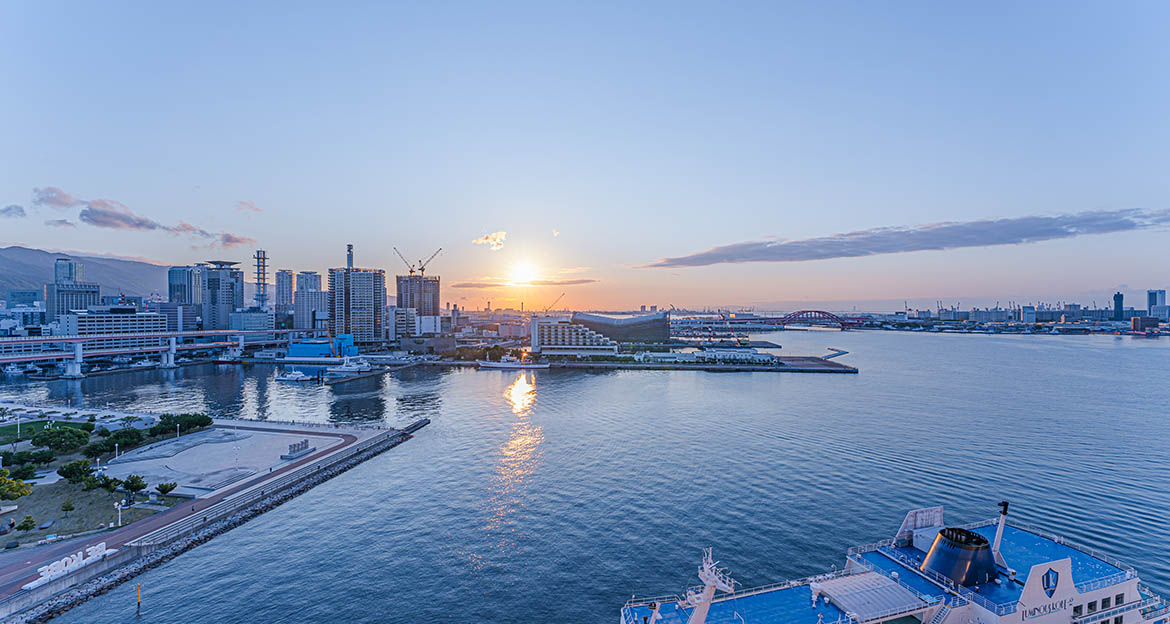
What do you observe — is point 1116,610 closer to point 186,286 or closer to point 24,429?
point 24,429

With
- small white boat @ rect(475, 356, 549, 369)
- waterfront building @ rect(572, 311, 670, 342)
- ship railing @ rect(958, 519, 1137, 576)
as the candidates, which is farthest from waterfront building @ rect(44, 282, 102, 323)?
ship railing @ rect(958, 519, 1137, 576)

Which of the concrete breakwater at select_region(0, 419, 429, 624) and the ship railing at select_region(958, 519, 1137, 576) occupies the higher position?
the ship railing at select_region(958, 519, 1137, 576)

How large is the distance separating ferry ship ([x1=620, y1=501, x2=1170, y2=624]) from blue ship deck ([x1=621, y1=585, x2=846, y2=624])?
2 centimetres

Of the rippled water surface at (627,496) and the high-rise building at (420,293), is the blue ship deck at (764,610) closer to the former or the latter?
the rippled water surface at (627,496)

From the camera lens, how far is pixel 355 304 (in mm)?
112812

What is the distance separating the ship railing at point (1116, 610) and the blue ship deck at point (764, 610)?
19.3 feet

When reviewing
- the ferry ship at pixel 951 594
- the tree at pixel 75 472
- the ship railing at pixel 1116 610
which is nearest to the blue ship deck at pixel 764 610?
the ferry ship at pixel 951 594

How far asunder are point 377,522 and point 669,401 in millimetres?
31562

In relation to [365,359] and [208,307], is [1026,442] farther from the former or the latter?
[208,307]

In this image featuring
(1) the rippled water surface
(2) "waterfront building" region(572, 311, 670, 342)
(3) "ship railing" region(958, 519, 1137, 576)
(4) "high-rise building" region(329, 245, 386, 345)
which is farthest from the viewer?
(4) "high-rise building" region(329, 245, 386, 345)

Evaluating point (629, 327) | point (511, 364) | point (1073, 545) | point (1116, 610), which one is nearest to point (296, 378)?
point (511, 364)

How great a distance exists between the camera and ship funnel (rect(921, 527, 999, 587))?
11094 millimetres

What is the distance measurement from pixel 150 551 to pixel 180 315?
113539mm

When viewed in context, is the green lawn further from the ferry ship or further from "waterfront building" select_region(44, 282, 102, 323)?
"waterfront building" select_region(44, 282, 102, 323)
